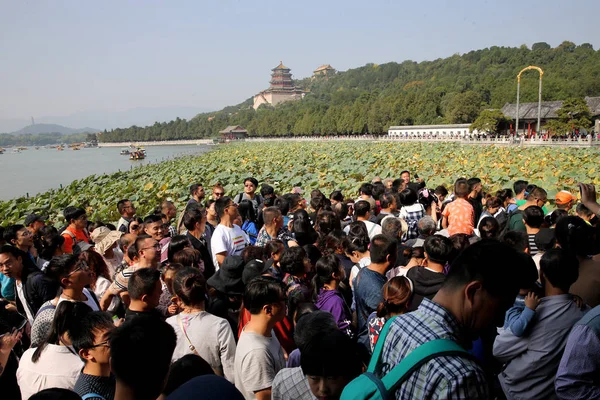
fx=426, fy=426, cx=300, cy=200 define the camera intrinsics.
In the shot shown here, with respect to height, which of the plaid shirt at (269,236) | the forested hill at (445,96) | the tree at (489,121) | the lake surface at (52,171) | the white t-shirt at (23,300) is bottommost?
the lake surface at (52,171)

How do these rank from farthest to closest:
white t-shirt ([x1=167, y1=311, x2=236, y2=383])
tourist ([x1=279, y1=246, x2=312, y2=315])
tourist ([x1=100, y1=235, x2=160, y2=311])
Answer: tourist ([x1=100, y1=235, x2=160, y2=311])
tourist ([x1=279, y1=246, x2=312, y2=315])
white t-shirt ([x1=167, y1=311, x2=236, y2=383])

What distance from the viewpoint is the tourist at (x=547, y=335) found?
2023mm

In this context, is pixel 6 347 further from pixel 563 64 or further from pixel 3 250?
pixel 563 64

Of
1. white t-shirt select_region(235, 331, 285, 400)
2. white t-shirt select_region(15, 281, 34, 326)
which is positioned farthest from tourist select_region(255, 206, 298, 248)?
white t-shirt select_region(15, 281, 34, 326)

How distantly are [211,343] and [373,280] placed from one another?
42.0 inches

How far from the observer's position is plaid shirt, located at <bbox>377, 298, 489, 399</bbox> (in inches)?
47.0

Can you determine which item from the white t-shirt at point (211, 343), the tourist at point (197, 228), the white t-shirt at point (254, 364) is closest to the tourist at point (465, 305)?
the white t-shirt at point (254, 364)

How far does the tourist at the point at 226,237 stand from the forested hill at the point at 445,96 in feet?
146

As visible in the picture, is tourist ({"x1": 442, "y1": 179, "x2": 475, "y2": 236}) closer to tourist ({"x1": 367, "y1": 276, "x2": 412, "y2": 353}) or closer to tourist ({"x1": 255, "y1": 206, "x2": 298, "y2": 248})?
tourist ({"x1": 255, "y1": 206, "x2": 298, "y2": 248})

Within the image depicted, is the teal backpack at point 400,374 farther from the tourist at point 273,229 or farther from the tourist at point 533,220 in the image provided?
the tourist at point 533,220

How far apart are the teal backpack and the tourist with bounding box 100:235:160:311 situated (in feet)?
7.42

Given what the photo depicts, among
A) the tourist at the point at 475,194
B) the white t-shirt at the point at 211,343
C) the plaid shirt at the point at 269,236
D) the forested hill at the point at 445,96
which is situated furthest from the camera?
the forested hill at the point at 445,96

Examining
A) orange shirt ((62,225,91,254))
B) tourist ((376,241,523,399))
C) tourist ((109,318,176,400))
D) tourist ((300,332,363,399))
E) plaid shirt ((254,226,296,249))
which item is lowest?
orange shirt ((62,225,91,254))

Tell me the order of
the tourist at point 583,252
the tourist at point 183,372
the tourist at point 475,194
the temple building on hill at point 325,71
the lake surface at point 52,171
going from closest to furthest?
the tourist at point 183,372 → the tourist at point 583,252 → the tourist at point 475,194 → the lake surface at point 52,171 → the temple building on hill at point 325,71
